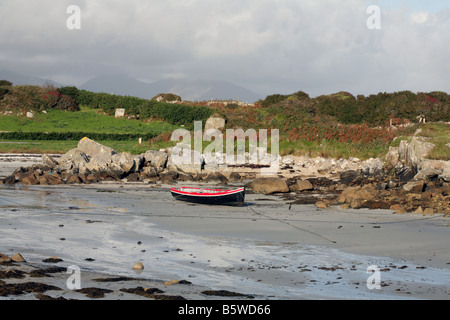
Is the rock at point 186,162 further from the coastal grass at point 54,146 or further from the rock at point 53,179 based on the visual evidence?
the rock at point 53,179

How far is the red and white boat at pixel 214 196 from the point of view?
20.2 m

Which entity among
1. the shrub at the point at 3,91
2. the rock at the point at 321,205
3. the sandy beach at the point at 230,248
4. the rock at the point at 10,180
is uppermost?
the shrub at the point at 3,91

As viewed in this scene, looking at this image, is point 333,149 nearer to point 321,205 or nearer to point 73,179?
point 321,205

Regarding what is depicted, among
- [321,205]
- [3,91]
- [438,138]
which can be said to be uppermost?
[3,91]

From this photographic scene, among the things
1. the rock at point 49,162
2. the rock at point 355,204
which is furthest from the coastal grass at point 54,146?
the rock at point 355,204

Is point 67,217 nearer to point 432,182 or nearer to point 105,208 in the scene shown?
point 105,208

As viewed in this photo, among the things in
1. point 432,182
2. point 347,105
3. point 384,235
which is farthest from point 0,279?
point 347,105

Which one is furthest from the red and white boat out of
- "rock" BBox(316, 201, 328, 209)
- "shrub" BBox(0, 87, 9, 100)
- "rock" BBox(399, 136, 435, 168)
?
"shrub" BBox(0, 87, 9, 100)

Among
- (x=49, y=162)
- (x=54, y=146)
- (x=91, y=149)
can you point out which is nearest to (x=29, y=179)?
(x=49, y=162)

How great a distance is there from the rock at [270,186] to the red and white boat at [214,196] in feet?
13.2

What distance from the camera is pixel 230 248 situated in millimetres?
12773

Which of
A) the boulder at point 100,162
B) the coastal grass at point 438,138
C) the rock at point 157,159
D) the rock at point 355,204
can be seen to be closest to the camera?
the rock at point 355,204

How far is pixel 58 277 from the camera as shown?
924cm

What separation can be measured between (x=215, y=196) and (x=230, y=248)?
7.54 metres
